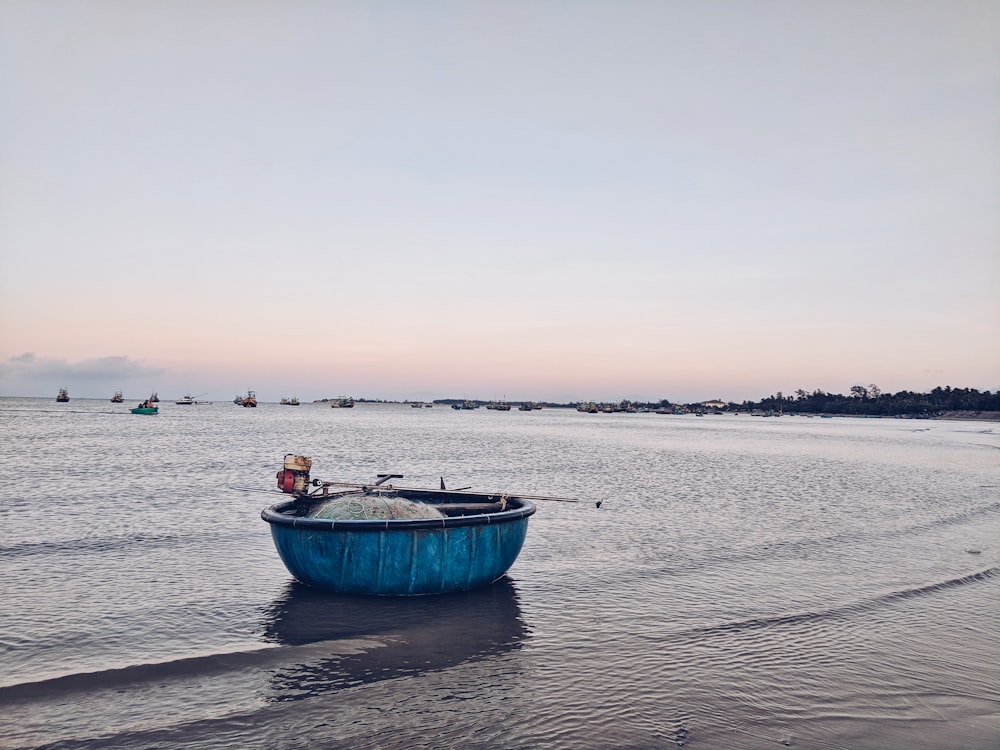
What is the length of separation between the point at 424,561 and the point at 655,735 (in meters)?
5.15

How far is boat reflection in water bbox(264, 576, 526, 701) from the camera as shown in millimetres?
7992

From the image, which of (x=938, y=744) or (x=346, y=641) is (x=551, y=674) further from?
(x=938, y=744)

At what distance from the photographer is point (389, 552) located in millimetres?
10625

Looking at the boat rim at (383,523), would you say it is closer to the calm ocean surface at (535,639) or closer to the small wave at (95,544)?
the calm ocean surface at (535,639)

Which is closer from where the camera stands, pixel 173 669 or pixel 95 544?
pixel 173 669

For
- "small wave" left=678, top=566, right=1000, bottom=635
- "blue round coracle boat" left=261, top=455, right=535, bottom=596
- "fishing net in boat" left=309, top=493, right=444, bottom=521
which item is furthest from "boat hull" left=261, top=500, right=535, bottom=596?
"small wave" left=678, top=566, right=1000, bottom=635

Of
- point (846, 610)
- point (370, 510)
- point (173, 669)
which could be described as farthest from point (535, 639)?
point (846, 610)

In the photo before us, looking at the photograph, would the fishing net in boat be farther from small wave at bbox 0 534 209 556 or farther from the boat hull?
small wave at bbox 0 534 209 556

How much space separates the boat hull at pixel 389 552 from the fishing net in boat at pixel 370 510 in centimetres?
30

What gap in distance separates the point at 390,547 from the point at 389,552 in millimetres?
91

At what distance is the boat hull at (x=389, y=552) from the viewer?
10.6 m

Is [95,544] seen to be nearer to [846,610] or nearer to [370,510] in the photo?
[370,510]

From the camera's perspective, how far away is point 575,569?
1361 centimetres

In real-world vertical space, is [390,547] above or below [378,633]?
above
